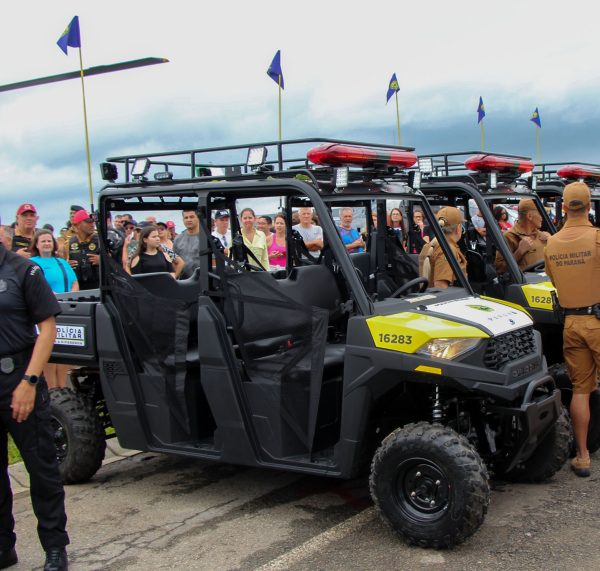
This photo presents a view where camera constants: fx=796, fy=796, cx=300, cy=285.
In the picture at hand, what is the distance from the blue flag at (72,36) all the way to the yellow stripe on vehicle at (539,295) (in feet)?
32.3

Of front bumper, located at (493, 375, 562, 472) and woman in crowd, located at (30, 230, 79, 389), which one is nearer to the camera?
front bumper, located at (493, 375, 562, 472)

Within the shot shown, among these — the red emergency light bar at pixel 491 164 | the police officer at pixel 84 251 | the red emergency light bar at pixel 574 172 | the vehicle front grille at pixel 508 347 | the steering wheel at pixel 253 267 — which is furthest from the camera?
the red emergency light bar at pixel 574 172

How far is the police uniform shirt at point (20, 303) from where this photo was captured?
13.4ft

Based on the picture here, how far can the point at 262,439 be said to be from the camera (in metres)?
4.95

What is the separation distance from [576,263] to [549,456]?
135 centimetres

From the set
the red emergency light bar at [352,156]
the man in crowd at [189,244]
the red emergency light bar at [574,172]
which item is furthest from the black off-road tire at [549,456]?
the red emergency light bar at [574,172]

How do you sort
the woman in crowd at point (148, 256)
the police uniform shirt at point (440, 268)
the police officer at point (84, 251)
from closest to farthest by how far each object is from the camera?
the police uniform shirt at point (440, 268) → the woman in crowd at point (148, 256) → the police officer at point (84, 251)

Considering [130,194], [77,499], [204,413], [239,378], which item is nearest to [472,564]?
[239,378]

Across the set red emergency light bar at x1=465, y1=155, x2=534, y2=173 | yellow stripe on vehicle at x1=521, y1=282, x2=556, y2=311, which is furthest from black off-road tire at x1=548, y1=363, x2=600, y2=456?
red emergency light bar at x1=465, y1=155, x2=534, y2=173

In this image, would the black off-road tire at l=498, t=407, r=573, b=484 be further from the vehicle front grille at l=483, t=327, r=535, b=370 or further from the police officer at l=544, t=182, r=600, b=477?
the vehicle front grille at l=483, t=327, r=535, b=370

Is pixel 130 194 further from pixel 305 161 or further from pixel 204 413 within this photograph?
pixel 204 413

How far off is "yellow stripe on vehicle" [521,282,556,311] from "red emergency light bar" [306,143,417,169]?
6.71 ft

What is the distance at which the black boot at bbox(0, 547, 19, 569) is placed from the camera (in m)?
4.34

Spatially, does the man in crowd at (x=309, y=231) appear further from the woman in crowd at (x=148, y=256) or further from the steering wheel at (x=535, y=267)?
the steering wheel at (x=535, y=267)
